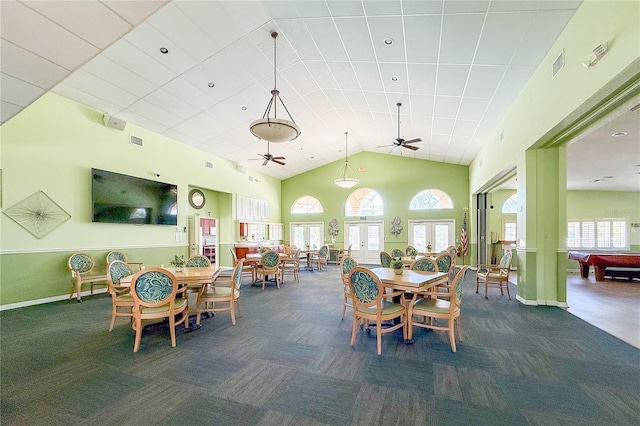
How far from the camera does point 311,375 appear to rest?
8.67ft

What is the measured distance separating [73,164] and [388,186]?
9.97m

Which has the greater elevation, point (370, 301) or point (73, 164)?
point (73, 164)

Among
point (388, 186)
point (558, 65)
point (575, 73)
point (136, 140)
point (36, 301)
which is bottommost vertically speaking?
point (36, 301)

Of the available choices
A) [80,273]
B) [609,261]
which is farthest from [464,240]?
[80,273]

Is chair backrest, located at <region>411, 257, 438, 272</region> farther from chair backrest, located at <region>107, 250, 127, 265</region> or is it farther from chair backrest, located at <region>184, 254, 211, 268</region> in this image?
chair backrest, located at <region>107, 250, 127, 265</region>

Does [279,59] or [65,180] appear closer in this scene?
Answer: [279,59]

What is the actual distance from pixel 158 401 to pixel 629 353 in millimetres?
4833

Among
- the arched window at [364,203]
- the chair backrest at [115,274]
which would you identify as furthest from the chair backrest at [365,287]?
the arched window at [364,203]

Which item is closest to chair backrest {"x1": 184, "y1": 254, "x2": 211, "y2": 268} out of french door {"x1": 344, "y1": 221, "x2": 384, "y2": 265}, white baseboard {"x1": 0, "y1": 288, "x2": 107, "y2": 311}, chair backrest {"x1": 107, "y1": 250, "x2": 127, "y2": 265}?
chair backrest {"x1": 107, "y1": 250, "x2": 127, "y2": 265}

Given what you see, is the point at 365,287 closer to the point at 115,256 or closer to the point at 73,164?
the point at 115,256

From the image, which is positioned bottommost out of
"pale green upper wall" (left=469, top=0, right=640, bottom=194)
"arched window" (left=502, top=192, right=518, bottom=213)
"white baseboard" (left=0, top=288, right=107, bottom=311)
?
"white baseboard" (left=0, top=288, right=107, bottom=311)

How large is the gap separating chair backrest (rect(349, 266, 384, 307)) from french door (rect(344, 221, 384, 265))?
8532 mm

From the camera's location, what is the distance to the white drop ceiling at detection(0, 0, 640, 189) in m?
2.50

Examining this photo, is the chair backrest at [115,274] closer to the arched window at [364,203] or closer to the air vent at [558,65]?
the air vent at [558,65]
